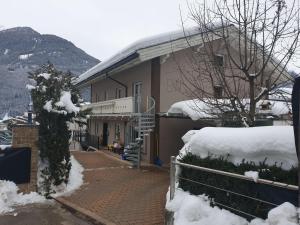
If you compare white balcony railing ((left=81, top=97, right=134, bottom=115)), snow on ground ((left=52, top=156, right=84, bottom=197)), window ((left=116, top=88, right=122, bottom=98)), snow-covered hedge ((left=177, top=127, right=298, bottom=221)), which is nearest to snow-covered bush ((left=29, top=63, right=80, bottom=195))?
snow on ground ((left=52, top=156, right=84, bottom=197))

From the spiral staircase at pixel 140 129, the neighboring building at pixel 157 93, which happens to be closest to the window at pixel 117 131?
the neighboring building at pixel 157 93

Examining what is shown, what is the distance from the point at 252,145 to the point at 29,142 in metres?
7.88

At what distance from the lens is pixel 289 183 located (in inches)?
195

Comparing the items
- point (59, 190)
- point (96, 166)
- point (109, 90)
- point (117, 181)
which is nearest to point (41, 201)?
point (59, 190)

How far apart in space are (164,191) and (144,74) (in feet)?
29.2

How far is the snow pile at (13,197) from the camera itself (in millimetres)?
10373

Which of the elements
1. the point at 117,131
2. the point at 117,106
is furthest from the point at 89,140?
the point at 117,106

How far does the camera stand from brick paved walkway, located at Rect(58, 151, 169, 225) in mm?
8938

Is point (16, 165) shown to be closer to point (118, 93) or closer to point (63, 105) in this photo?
point (63, 105)

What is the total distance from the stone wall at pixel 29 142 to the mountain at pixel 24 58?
4241 centimetres

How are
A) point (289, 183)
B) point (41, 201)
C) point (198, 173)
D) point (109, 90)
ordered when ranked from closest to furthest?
1. point (289, 183)
2. point (198, 173)
3. point (41, 201)
4. point (109, 90)

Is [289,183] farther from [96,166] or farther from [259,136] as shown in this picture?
[96,166]

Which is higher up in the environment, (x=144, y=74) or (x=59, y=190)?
(x=144, y=74)

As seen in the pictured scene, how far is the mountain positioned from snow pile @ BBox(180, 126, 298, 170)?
48760 millimetres
